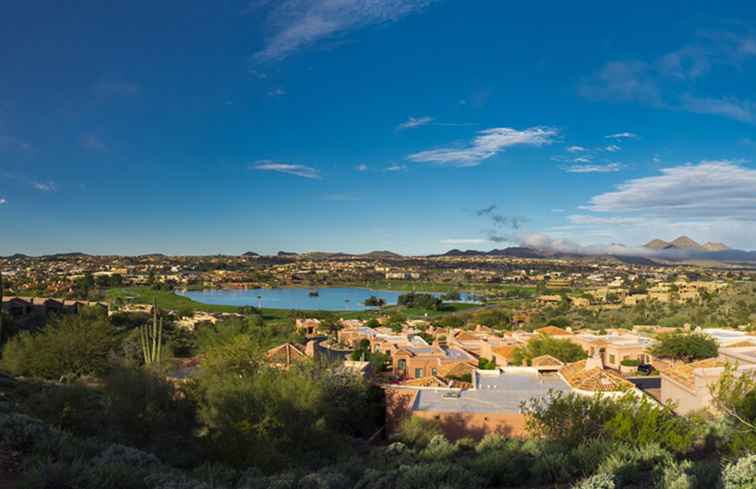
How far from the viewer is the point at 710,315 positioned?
45.2 metres

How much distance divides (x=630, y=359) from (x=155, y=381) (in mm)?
24029

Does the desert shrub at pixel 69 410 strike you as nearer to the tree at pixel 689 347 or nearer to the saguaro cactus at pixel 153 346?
the saguaro cactus at pixel 153 346

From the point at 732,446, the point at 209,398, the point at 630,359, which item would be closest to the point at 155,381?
the point at 209,398

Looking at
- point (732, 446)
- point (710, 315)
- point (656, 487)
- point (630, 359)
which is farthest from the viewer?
point (710, 315)

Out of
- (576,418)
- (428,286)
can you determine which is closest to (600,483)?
(576,418)

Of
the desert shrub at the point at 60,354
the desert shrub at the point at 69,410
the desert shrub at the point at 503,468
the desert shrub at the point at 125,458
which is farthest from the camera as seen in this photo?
the desert shrub at the point at 60,354

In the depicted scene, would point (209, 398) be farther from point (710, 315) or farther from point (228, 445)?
point (710, 315)

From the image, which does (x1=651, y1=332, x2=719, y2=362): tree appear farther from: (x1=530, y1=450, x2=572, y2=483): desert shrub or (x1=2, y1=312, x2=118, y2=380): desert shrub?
(x1=2, y1=312, x2=118, y2=380): desert shrub

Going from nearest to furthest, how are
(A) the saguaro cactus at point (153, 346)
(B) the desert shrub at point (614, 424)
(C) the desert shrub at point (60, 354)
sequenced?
(B) the desert shrub at point (614, 424) → (A) the saguaro cactus at point (153, 346) → (C) the desert shrub at point (60, 354)

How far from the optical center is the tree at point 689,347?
1016 inches

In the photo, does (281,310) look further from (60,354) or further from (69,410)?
(69,410)

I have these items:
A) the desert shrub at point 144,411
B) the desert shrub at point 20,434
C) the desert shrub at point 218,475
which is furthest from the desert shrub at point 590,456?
the desert shrub at point 144,411

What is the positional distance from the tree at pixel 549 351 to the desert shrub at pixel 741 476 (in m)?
22.6

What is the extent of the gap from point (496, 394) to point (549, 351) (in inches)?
457
